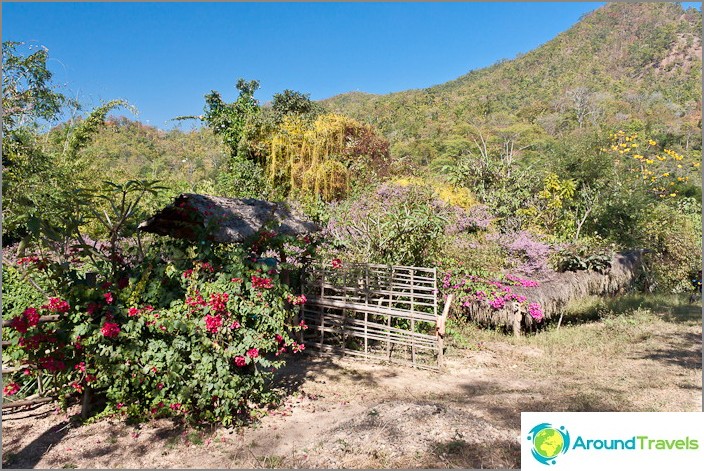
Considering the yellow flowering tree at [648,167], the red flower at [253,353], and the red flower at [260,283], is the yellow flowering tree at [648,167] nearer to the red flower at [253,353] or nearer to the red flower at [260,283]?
the red flower at [260,283]

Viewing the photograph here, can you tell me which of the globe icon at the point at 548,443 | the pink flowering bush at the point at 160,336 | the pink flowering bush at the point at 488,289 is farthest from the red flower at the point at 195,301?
the pink flowering bush at the point at 488,289

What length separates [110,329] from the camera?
364 centimetres

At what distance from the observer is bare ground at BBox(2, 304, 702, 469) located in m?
3.32

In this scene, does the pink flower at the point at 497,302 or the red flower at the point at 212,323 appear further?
the pink flower at the point at 497,302

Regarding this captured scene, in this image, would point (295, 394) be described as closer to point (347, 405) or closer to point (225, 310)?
point (347, 405)

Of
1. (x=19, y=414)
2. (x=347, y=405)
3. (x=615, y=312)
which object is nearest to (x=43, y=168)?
(x=19, y=414)

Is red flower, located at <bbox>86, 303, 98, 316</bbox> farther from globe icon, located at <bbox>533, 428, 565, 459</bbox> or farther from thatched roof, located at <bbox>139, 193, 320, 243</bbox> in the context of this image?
globe icon, located at <bbox>533, 428, 565, 459</bbox>

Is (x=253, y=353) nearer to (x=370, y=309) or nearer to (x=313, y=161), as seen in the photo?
(x=370, y=309)

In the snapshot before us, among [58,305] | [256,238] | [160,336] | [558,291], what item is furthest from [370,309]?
[558,291]

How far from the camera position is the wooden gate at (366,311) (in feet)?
19.9

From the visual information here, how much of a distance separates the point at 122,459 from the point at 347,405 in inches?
80.1

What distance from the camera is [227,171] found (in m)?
12.9

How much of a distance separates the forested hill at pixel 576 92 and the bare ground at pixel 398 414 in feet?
65.1

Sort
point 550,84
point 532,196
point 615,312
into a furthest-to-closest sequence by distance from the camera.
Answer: point 550,84
point 532,196
point 615,312
